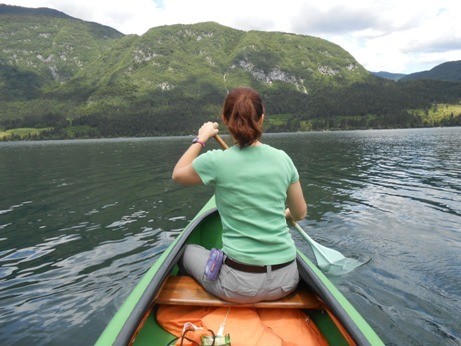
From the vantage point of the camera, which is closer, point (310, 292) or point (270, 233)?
point (270, 233)

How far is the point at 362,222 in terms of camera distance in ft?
45.7

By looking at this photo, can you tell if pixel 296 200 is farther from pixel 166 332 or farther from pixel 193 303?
pixel 166 332

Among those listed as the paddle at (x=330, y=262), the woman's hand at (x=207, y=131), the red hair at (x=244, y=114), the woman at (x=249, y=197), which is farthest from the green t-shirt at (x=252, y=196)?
the paddle at (x=330, y=262)

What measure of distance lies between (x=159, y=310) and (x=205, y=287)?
0.91 m

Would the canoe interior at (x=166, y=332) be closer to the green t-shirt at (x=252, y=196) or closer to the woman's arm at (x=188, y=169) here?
the green t-shirt at (x=252, y=196)

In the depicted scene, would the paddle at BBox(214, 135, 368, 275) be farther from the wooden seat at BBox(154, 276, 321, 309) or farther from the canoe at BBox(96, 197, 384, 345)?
the wooden seat at BBox(154, 276, 321, 309)

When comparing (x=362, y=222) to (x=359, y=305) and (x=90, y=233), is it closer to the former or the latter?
(x=359, y=305)

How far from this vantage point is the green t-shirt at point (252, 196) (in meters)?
3.86

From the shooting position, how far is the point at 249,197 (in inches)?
155

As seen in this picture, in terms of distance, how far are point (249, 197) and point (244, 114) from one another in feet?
3.17

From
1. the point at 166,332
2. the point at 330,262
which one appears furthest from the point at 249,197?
the point at 330,262

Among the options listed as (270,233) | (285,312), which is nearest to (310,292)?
(285,312)

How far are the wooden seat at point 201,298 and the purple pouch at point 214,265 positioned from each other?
459 millimetres

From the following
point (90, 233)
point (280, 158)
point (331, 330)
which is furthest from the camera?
point (90, 233)
